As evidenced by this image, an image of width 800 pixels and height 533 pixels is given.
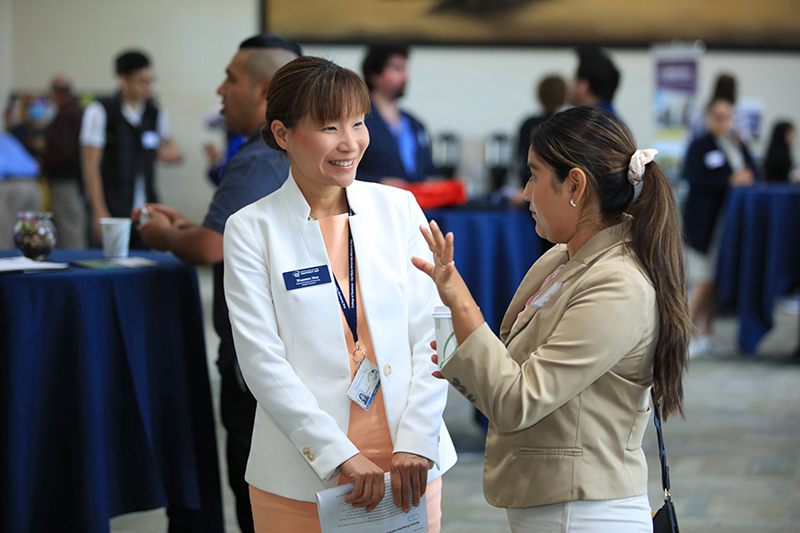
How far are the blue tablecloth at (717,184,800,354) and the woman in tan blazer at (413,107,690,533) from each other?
13.5 ft

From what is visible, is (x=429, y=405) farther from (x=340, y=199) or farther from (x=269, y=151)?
(x=269, y=151)

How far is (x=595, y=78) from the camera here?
3.53 meters

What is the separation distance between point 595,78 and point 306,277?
2.51m

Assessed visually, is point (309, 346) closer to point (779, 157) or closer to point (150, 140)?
point (150, 140)

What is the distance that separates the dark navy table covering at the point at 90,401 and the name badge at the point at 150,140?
2990 millimetres

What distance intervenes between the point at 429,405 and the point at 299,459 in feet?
0.84

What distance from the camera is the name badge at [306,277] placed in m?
1.42

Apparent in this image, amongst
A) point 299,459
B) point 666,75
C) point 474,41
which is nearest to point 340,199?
point 299,459

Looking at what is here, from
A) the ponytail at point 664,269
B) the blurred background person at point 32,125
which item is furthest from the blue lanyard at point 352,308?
the blurred background person at point 32,125

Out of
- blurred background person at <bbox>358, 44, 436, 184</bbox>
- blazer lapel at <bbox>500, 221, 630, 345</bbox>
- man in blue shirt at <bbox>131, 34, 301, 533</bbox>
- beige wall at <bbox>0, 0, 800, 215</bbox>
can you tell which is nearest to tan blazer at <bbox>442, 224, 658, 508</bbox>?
blazer lapel at <bbox>500, 221, 630, 345</bbox>

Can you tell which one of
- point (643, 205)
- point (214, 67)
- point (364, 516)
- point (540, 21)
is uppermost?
point (540, 21)

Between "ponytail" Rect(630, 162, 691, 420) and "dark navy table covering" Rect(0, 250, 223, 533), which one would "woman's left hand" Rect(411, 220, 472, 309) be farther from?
"dark navy table covering" Rect(0, 250, 223, 533)

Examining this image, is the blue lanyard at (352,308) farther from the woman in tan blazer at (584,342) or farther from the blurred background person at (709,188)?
the blurred background person at (709,188)

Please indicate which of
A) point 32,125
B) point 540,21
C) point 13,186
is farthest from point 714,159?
point 32,125
